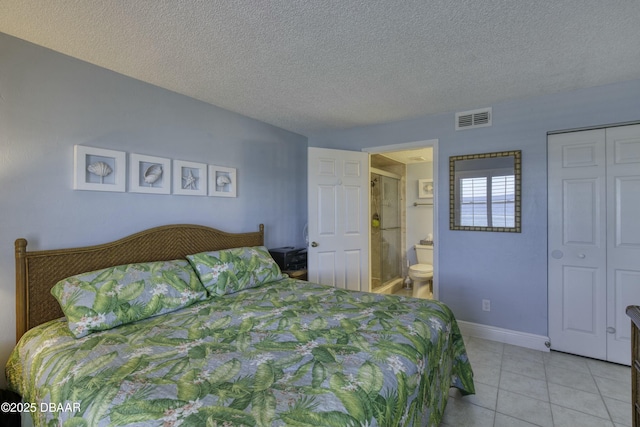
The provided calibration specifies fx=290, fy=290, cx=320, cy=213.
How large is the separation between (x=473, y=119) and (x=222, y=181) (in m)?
2.63

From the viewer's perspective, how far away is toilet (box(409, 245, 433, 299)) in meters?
4.03

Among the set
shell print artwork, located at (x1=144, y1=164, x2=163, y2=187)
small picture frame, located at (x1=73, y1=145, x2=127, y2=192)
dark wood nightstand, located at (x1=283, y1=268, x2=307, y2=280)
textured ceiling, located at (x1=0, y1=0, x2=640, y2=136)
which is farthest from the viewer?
dark wood nightstand, located at (x1=283, y1=268, x2=307, y2=280)

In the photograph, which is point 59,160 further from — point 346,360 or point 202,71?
point 346,360

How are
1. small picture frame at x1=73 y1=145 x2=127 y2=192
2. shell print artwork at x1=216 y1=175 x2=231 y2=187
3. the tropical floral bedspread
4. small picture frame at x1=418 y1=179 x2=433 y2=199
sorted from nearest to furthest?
the tropical floral bedspread
small picture frame at x1=73 y1=145 x2=127 y2=192
shell print artwork at x1=216 y1=175 x2=231 y2=187
small picture frame at x1=418 y1=179 x2=433 y2=199

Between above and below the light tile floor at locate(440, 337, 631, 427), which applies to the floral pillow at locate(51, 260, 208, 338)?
above

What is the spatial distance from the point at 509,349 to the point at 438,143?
2153 millimetres

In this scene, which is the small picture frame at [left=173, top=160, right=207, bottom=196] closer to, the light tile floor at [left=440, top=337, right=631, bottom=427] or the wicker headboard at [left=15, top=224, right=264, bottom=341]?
the wicker headboard at [left=15, top=224, right=264, bottom=341]

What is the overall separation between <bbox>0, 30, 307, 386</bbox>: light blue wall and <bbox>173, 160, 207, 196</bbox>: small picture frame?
7 cm

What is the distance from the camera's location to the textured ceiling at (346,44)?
60.0 inches

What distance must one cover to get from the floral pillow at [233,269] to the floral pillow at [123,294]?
108 mm

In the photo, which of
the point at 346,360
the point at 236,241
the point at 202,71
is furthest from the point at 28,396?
the point at 202,71

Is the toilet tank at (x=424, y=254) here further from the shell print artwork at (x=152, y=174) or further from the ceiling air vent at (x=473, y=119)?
the shell print artwork at (x=152, y=174)

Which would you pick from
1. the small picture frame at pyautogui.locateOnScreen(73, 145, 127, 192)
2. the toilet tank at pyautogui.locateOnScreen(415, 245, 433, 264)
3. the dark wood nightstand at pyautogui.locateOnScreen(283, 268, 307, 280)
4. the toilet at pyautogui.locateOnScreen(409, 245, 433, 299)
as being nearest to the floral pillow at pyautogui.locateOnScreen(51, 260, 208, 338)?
the small picture frame at pyautogui.locateOnScreen(73, 145, 127, 192)

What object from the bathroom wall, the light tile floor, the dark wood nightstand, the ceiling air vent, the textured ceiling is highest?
the textured ceiling
